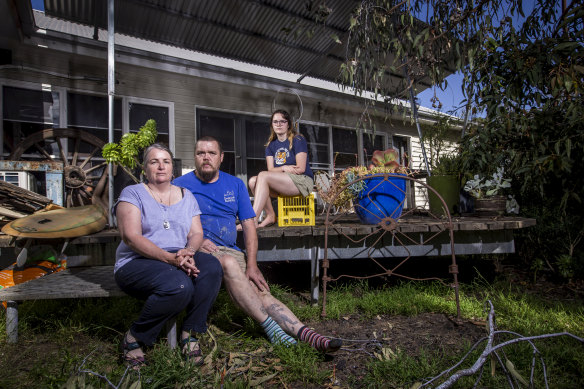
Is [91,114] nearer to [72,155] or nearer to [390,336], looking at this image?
[72,155]

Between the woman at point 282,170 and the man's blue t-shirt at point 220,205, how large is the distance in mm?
Answer: 679

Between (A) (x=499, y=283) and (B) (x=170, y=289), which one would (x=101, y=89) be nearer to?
(B) (x=170, y=289)

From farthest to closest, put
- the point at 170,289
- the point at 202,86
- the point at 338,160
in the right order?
1. the point at 338,160
2. the point at 202,86
3. the point at 170,289

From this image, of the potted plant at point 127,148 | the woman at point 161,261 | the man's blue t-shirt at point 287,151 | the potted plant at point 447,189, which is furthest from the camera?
the potted plant at point 447,189

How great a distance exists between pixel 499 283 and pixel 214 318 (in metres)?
2.75

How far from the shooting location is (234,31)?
17.3ft

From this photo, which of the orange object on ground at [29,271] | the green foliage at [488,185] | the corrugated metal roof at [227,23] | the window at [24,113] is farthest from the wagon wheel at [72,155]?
the green foliage at [488,185]

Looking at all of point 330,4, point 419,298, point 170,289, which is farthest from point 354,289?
point 330,4

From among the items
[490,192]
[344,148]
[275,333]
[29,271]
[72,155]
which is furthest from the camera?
[344,148]

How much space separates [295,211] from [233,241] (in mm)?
998

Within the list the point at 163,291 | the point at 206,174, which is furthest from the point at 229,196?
the point at 163,291

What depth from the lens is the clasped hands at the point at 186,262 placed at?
1882mm

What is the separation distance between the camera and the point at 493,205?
3484 millimetres

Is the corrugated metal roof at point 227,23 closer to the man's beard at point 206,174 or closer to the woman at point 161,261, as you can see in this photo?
the man's beard at point 206,174
